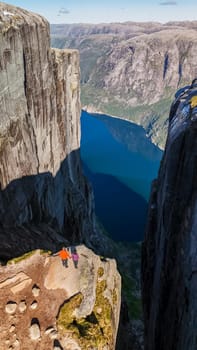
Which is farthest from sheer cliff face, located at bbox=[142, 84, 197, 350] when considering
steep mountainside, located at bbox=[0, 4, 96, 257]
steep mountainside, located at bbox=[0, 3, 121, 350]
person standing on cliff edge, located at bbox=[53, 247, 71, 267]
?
steep mountainside, located at bbox=[0, 4, 96, 257]

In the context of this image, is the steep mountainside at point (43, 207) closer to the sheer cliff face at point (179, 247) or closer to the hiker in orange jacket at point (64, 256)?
the hiker in orange jacket at point (64, 256)

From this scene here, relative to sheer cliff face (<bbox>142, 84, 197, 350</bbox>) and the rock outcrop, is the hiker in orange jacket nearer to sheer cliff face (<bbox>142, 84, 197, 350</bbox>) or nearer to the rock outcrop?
the rock outcrop

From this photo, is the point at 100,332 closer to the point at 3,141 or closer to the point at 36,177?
the point at 3,141

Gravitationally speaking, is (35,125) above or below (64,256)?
below

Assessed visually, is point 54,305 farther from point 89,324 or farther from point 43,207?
point 43,207

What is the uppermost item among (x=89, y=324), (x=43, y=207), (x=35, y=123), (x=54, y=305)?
(x=54, y=305)

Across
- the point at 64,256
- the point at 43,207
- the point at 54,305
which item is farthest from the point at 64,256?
the point at 43,207
